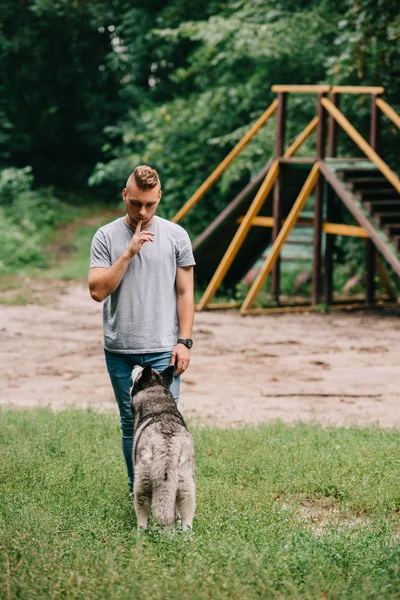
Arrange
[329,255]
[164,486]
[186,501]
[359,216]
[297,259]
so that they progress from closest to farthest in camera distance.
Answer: [164,486] < [186,501] < [359,216] < [329,255] < [297,259]

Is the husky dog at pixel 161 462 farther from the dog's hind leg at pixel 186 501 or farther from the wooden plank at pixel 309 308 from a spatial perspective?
the wooden plank at pixel 309 308

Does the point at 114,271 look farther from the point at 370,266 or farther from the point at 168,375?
the point at 370,266

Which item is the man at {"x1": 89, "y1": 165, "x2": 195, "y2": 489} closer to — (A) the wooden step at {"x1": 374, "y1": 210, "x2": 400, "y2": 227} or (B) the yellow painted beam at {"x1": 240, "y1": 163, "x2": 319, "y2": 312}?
(A) the wooden step at {"x1": 374, "y1": 210, "x2": 400, "y2": 227}

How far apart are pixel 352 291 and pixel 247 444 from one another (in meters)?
11.8

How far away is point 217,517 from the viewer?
5.03 metres

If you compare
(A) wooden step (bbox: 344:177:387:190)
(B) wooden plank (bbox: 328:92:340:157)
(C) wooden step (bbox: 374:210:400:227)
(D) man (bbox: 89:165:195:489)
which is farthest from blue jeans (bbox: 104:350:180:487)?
(B) wooden plank (bbox: 328:92:340:157)

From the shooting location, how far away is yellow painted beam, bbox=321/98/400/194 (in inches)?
544

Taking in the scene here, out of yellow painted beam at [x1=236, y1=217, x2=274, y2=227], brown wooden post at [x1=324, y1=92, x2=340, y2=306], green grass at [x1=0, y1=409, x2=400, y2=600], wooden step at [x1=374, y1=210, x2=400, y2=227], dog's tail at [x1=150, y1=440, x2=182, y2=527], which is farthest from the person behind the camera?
yellow painted beam at [x1=236, y1=217, x2=274, y2=227]

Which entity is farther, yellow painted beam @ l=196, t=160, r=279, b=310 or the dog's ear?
yellow painted beam @ l=196, t=160, r=279, b=310

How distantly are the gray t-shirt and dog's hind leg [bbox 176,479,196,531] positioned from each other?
0.87m

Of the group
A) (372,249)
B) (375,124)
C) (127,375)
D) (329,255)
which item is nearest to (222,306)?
(329,255)

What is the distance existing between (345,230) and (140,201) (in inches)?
415

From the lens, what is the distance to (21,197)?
25422 millimetres

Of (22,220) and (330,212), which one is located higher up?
(330,212)
